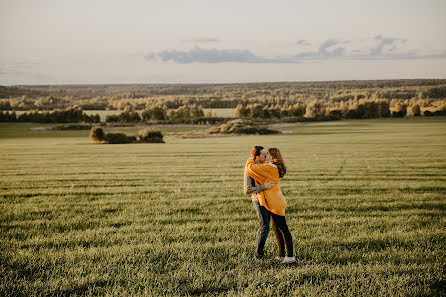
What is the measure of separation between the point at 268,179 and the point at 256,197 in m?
0.45

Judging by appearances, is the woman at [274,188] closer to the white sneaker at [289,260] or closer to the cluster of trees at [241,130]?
the white sneaker at [289,260]

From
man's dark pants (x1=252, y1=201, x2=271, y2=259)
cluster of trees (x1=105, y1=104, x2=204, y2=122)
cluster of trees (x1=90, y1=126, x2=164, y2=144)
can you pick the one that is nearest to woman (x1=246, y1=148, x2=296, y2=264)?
man's dark pants (x1=252, y1=201, x2=271, y2=259)

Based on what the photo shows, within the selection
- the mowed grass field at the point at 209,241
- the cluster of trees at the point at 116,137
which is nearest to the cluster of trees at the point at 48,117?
the cluster of trees at the point at 116,137

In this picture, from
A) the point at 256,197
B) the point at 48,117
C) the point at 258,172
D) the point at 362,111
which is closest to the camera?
the point at 258,172

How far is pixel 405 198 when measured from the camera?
34.9 feet

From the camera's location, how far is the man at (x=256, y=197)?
5.64 m

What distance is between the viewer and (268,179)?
18.6ft

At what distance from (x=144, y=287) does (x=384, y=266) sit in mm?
3952

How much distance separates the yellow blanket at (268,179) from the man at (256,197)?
9cm

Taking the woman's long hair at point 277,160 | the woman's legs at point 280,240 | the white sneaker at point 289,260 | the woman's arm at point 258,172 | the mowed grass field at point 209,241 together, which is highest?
the woman's long hair at point 277,160

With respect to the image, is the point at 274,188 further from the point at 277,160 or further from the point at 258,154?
the point at 258,154

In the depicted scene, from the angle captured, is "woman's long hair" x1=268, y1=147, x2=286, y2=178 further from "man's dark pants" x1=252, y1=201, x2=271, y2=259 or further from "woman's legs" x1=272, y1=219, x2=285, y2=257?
"woman's legs" x1=272, y1=219, x2=285, y2=257

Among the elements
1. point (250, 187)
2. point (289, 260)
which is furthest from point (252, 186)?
point (289, 260)

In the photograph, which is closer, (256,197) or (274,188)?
(274,188)
